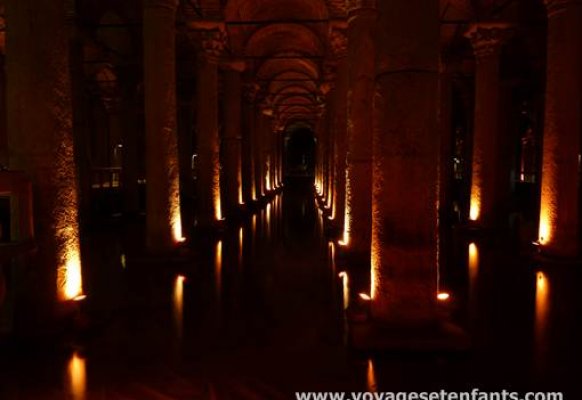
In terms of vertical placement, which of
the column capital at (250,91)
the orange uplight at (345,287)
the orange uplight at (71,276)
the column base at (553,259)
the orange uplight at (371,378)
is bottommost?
the orange uplight at (345,287)

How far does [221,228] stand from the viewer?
1357 cm

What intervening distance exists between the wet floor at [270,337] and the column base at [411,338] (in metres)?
0.10

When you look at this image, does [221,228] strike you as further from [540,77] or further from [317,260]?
Result: [540,77]

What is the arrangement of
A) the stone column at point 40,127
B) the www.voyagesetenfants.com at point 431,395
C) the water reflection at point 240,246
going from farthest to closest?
the water reflection at point 240,246 < the stone column at point 40,127 < the www.voyagesetenfants.com at point 431,395

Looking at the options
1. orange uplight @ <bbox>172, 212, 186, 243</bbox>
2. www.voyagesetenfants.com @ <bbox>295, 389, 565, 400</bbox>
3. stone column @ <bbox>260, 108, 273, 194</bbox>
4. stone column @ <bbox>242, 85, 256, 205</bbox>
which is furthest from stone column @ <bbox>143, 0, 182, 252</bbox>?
stone column @ <bbox>260, 108, 273, 194</bbox>

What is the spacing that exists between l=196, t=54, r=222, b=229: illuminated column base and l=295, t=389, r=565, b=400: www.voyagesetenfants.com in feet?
31.9

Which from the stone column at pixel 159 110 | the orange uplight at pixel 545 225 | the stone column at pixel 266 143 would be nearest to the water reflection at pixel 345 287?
the stone column at pixel 159 110

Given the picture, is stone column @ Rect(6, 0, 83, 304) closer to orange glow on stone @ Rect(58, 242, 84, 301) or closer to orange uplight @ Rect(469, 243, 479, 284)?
orange glow on stone @ Rect(58, 242, 84, 301)

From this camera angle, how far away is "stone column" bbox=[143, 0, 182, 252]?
29.2 ft

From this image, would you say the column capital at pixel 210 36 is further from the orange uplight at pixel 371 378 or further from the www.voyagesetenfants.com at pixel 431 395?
the www.voyagesetenfants.com at pixel 431 395

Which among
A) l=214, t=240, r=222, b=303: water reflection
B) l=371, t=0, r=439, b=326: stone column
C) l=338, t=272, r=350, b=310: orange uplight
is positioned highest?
l=371, t=0, r=439, b=326: stone column

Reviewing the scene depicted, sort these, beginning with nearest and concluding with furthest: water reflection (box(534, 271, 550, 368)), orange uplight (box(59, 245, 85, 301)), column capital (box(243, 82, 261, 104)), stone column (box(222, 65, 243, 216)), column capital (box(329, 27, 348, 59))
→ water reflection (box(534, 271, 550, 368)) → orange uplight (box(59, 245, 85, 301)) → column capital (box(329, 27, 348, 59)) → stone column (box(222, 65, 243, 216)) → column capital (box(243, 82, 261, 104))

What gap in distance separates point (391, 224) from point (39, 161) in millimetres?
3966

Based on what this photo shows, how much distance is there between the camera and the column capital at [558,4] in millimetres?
8781
